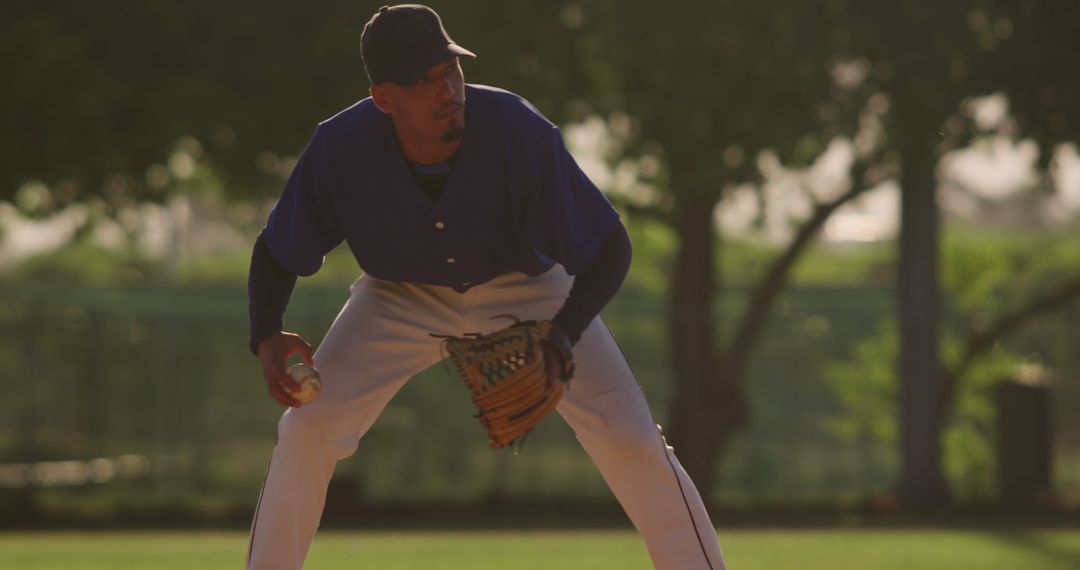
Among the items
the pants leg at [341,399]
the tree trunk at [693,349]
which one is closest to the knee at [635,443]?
the pants leg at [341,399]

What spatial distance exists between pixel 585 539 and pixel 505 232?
758cm

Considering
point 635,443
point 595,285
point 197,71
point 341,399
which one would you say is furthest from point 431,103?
point 197,71

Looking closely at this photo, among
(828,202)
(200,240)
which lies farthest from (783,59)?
Result: (200,240)

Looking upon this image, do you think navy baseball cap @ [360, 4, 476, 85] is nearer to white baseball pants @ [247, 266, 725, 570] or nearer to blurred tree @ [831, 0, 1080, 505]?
white baseball pants @ [247, 266, 725, 570]

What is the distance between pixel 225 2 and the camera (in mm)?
14516

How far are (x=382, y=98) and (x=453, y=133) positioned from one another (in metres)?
0.23

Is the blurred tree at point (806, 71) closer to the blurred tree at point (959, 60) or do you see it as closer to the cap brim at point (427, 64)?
the blurred tree at point (959, 60)

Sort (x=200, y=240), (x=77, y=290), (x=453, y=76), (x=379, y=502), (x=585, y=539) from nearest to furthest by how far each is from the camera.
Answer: (x=453, y=76)
(x=585, y=539)
(x=379, y=502)
(x=77, y=290)
(x=200, y=240)

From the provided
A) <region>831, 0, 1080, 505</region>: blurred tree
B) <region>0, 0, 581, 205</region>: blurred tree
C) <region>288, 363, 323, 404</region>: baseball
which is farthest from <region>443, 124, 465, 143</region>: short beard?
<region>831, 0, 1080, 505</region>: blurred tree

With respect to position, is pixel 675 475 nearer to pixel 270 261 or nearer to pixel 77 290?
pixel 270 261

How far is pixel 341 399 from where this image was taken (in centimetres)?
516

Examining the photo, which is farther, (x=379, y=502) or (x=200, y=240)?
(x=200, y=240)

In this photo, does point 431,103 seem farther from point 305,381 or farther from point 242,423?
point 242,423

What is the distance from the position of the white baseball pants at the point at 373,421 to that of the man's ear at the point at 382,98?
0.65 meters
